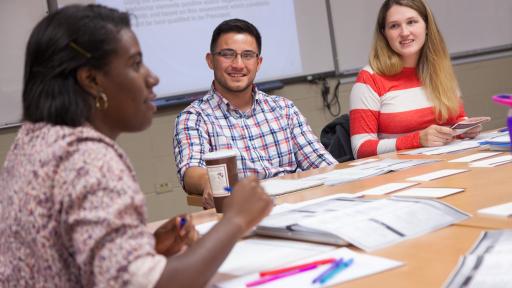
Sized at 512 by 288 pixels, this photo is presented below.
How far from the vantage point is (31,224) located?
79cm

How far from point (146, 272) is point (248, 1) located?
10.3 ft

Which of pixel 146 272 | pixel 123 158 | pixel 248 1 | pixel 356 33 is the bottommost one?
pixel 146 272

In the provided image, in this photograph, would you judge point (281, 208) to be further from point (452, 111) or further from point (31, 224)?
point (452, 111)

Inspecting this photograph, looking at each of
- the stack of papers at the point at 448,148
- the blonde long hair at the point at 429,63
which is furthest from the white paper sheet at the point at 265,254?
the blonde long hair at the point at 429,63

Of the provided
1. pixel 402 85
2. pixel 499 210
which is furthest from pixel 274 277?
pixel 402 85

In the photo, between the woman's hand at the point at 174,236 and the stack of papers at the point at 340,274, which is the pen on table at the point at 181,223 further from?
the stack of papers at the point at 340,274

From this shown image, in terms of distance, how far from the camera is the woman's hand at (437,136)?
7.37 ft

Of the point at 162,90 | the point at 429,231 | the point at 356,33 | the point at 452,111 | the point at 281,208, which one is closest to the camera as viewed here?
the point at 429,231

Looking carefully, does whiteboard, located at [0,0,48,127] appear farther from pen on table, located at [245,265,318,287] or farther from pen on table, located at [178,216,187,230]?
pen on table, located at [245,265,318,287]

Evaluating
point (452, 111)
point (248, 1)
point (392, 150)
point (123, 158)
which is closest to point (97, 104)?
point (123, 158)

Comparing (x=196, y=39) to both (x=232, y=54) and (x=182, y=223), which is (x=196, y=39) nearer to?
(x=232, y=54)

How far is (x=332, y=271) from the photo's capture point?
899mm

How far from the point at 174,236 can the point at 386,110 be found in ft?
5.64

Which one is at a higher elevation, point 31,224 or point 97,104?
point 97,104
